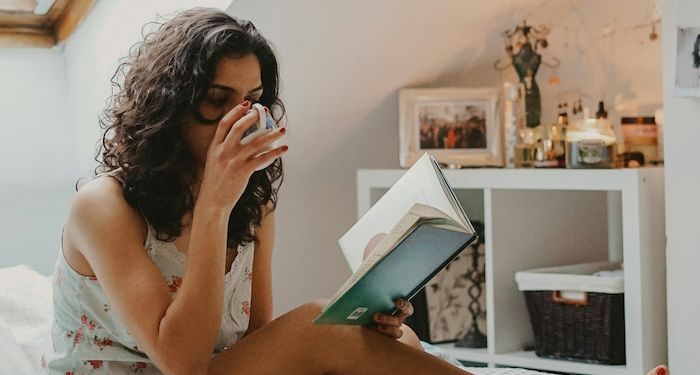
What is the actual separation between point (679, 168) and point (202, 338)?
1.20m

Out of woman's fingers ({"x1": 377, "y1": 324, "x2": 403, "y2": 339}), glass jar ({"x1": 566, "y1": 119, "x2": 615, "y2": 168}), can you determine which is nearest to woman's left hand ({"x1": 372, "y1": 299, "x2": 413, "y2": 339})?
woman's fingers ({"x1": 377, "y1": 324, "x2": 403, "y2": 339})

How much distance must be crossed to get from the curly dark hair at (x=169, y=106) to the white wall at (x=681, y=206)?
1.00 meters

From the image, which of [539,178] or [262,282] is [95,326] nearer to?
[262,282]

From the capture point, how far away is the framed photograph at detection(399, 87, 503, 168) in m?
2.68

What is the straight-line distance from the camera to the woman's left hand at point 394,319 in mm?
1560

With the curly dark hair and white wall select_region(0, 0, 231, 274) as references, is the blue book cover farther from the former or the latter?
white wall select_region(0, 0, 231, 274)

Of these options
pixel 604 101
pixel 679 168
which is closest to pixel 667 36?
pixel 679 168

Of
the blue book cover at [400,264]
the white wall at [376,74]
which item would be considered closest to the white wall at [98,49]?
the white wall at [376,74]

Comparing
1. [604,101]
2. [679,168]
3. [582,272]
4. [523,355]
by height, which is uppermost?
[604,101]

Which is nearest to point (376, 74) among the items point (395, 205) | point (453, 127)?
point (453, 127)

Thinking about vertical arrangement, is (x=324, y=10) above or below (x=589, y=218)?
above

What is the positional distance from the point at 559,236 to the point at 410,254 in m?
1.38

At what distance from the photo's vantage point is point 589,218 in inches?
110

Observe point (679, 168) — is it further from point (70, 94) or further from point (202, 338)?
point (70, 94)
